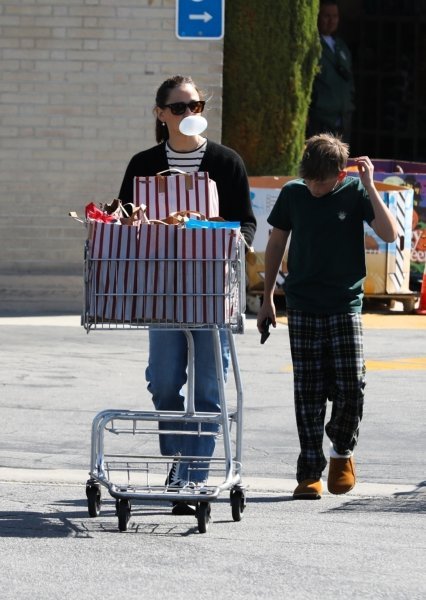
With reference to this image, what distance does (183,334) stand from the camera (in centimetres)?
666

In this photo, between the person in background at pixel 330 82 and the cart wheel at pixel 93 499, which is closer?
the cart wheel at pixel 93 499

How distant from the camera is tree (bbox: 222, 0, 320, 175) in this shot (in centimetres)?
1587

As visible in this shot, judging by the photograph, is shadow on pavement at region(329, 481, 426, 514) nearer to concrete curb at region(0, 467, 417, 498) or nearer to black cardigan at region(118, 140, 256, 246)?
concrete curb at region(0, 467, 417, 498)

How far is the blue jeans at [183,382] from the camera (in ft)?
21.8

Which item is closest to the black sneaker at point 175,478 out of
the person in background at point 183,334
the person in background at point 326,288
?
the person in background at point 183,334

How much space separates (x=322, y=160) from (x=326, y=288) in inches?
22.9

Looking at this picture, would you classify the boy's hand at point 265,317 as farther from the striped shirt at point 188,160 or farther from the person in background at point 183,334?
the striped shirt at point 188,160

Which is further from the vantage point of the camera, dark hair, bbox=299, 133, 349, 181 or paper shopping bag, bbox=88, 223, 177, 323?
dark hair, bbox=299, 133, 349, 181

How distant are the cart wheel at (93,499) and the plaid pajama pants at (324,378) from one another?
104 cm

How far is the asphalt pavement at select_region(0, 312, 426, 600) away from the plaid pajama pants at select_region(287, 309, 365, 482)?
28 cm

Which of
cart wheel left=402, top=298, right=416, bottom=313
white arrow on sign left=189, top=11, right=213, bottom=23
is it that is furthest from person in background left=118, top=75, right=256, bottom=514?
cart wheel left=402, top=298, right=416, bottom=313

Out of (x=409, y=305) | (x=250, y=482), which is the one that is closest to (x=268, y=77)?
(x=409, y=305)

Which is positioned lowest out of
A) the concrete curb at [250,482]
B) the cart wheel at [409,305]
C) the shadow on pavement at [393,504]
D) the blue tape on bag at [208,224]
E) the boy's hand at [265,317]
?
the cart wheel at [409,305]

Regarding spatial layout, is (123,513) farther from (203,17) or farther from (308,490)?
(203,17)
